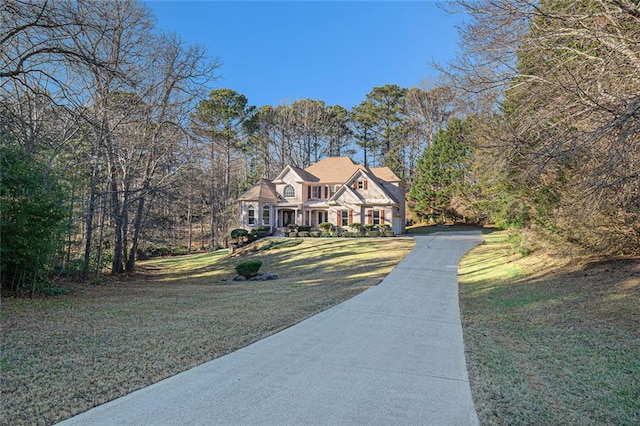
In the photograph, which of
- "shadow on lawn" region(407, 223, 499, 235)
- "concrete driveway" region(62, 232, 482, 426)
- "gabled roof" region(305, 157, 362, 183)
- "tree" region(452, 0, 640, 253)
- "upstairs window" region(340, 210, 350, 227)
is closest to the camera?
"concrete driveway" region(62, 232, 482, 426)

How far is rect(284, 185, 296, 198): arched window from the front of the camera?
3309 cm

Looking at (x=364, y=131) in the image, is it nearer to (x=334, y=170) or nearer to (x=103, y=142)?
(x=334, y=170)

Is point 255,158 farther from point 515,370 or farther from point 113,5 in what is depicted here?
point 515,370

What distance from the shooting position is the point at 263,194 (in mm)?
32406

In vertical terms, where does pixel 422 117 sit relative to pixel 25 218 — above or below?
above

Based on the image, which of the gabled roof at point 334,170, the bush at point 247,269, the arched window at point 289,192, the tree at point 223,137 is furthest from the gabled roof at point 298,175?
the bush at point 247,269

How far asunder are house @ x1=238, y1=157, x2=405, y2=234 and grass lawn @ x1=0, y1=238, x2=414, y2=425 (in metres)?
16.9

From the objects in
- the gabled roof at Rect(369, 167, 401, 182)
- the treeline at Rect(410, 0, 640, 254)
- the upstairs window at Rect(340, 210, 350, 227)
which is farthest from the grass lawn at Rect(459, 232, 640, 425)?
the gabled roof at Rect(369, 167, 401, 182)

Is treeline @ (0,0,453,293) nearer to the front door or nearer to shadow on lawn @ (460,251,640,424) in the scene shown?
shadow on lawn @ (460,251,640,424)

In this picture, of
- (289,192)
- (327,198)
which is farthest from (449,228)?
(289,192)

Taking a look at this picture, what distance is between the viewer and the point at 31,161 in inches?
364

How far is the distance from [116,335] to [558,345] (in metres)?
6.81

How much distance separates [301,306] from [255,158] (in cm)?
3827

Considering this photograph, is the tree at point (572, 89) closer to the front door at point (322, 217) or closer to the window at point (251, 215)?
the front door at point (322, 217)
